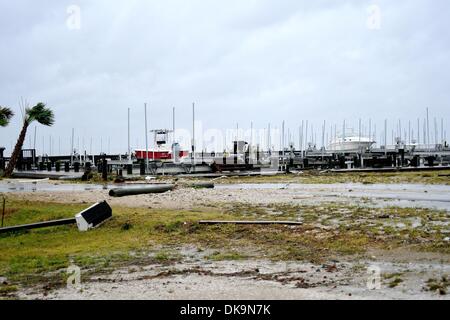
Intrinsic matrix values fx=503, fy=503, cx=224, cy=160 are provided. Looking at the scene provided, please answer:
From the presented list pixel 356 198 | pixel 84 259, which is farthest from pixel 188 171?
pixel 84 259

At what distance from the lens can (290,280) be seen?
782cm

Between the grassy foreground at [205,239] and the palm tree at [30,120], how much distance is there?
26753 mm

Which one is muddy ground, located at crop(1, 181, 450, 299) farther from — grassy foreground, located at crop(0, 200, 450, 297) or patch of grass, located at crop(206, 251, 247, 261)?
grassy foreground, located at crop(0, 200, 450, 297)

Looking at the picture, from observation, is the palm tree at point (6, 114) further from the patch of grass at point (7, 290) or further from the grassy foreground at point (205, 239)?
the patch of grass at point (7, 290)

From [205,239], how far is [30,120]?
35010 millimetres

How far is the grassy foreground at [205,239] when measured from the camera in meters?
9.91

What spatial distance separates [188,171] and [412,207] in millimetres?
34930

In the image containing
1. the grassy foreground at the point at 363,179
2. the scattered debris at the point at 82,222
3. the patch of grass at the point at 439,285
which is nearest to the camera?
the patch of grass at the point at 439,285

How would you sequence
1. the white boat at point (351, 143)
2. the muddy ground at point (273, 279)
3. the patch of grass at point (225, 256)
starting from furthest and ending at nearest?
the white boat at point (351, 143) → the patch of grass at point (225, 256) → the muddy ground at point (273, 279)

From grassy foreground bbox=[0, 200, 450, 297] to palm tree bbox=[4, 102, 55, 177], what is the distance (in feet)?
87.8

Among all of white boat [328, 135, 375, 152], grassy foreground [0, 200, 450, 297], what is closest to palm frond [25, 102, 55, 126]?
grassy foreground [0, 200, 450, 297]

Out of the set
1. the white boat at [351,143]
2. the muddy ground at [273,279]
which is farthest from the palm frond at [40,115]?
the white boat at [351,143]

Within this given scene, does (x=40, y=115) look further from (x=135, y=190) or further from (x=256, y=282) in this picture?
(x=256, y=282)
